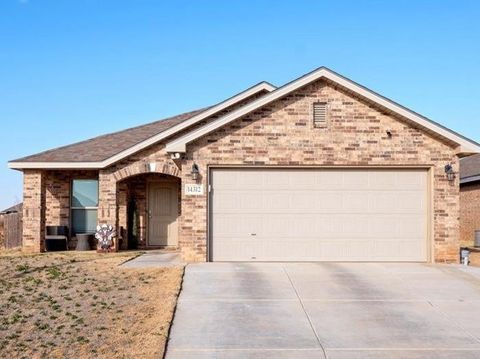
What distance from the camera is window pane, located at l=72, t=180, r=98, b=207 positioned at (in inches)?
737

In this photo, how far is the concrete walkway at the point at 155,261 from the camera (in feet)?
43.3

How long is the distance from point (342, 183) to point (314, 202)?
0.84 m

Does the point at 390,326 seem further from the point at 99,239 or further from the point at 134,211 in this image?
the point at 134,211

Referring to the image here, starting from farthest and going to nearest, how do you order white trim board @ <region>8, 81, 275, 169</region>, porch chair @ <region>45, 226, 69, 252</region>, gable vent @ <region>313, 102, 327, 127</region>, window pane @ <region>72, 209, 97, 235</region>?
window pane @ <region>72, 209, 97, 235</region> → porch chair @ <region>45, 226, 69, 252</region> → white trim board @ <region>8, 81, 275, 169</region> → gable vent @ <region>313, 102, 327, 127</region>

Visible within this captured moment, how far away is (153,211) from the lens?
18812 mm

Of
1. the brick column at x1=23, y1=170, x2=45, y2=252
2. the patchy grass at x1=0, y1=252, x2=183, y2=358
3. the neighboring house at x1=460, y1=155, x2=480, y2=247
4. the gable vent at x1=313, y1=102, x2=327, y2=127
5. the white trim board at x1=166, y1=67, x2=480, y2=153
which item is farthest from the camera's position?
the neighboring house at x1=460, y1=155, x2=480, y2=247

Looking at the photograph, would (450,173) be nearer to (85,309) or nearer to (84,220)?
(85,309)

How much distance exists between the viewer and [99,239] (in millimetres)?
16906

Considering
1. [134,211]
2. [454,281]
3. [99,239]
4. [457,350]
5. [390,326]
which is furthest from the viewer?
[134,211]

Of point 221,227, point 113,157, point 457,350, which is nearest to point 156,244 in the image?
point 113,157

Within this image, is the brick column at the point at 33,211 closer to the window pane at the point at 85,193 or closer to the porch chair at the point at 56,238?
the porch chair at the point at 56,238

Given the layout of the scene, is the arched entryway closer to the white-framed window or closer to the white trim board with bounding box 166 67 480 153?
the white-framed window

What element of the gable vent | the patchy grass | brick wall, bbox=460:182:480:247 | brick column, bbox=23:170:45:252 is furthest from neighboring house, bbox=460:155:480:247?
brick column, bbox=23:170:45:252

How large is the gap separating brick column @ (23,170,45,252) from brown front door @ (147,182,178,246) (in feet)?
11.2
